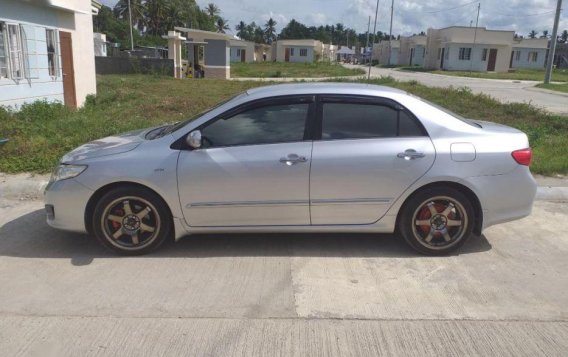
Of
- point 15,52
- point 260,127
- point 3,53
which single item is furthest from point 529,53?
→ point 260,127

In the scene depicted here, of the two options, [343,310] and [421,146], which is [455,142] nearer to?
[421,146]

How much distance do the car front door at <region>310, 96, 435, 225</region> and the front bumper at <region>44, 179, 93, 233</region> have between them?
2063 mm

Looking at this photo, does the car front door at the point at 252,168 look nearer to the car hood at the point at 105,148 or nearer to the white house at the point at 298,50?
the car hood at the point at 105,148

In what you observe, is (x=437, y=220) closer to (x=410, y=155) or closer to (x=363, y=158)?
(x=410, y=155)

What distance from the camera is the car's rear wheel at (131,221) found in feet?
14.9

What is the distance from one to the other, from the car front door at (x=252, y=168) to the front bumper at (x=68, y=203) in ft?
2.95

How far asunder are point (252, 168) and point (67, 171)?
1.68 m

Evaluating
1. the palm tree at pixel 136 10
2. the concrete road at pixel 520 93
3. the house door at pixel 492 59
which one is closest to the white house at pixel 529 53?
the house door at pixel 492 59

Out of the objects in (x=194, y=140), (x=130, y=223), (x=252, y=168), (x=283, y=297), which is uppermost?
(x=194, y=140)

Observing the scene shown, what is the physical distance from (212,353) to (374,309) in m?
1.27

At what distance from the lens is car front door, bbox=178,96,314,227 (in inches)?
178

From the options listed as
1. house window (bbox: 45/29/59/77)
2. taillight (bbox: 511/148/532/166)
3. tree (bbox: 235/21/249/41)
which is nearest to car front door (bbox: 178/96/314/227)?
taillight (bbox: 511/148/532/166)

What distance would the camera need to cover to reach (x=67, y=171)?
4.61 meters

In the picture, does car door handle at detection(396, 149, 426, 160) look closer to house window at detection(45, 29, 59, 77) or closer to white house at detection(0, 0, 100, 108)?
white house at detection(0, 0, 100, 108)
